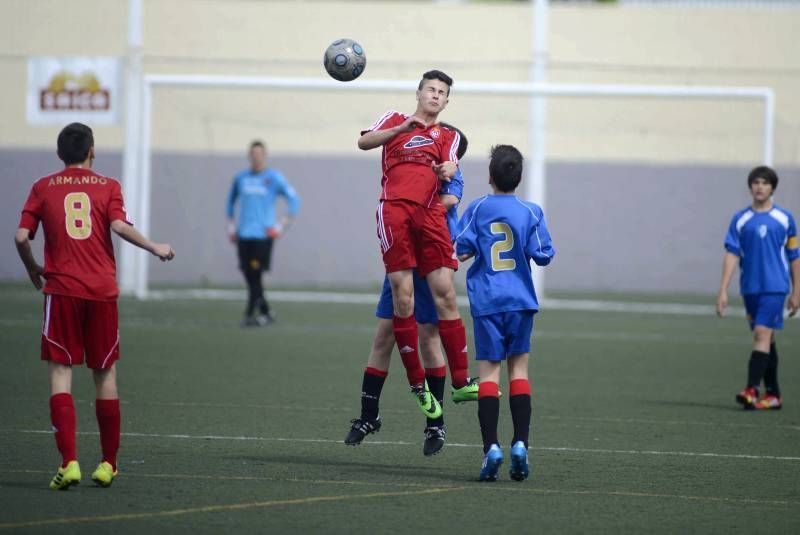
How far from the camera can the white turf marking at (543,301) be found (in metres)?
21.5

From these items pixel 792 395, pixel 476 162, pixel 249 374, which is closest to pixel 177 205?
pixel 476 162

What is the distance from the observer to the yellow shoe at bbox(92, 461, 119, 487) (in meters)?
6.88

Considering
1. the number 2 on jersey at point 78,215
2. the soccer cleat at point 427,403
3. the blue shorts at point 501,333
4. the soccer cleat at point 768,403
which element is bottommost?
the soccer cleat at point 768,403

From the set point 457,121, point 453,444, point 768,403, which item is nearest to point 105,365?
point 453,444

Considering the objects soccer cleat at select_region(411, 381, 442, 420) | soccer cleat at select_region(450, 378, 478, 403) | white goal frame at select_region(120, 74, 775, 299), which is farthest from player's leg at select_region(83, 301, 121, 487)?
white goal frame at select_region(120, 74, 775, 299)

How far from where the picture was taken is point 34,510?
6.31 metres

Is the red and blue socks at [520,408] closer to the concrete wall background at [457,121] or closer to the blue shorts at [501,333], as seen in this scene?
the blue shorts at [501,333]

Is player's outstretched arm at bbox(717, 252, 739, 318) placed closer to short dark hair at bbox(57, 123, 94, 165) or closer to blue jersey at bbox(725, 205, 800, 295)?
blue jersey at bbox(725, 205, 800, 295)

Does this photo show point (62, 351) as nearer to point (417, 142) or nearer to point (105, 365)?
point (105, 365)

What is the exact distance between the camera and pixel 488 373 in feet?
24.8

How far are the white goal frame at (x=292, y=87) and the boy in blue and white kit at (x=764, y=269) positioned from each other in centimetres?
838

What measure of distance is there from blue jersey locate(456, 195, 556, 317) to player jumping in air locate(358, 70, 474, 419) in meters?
0.62

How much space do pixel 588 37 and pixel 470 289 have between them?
1933 cm

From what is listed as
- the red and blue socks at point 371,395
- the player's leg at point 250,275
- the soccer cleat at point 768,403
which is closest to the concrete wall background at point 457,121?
the player's leg at point 250,275
